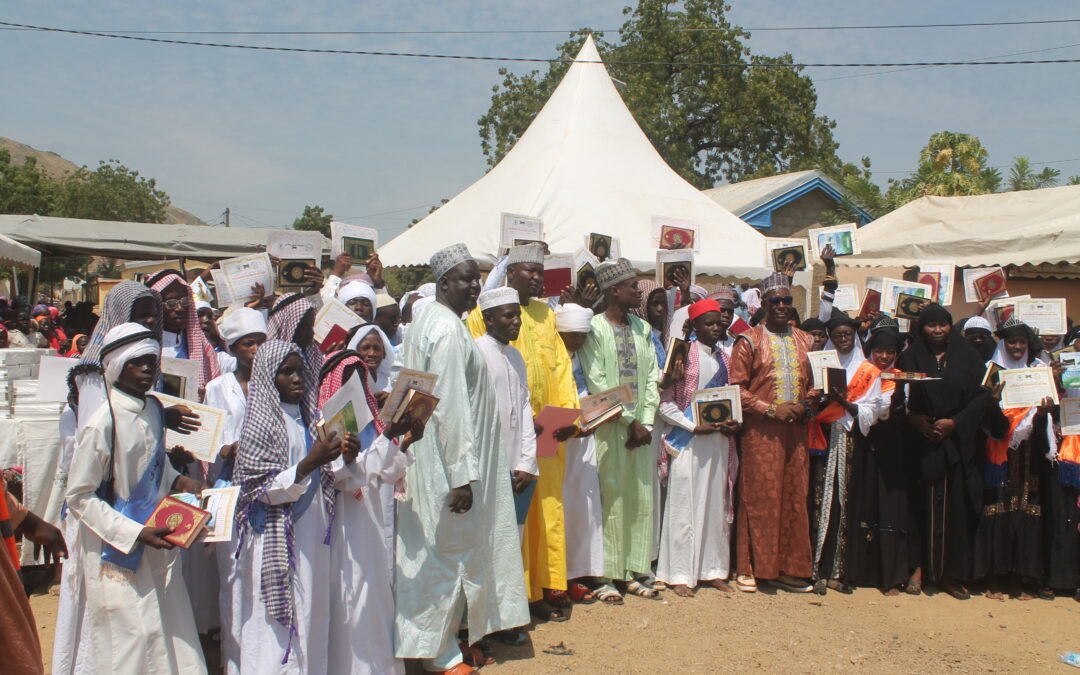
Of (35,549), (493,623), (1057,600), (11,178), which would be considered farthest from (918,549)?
(11,178)

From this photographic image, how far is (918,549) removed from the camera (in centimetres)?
616

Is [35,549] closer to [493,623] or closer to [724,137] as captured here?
[493,623]

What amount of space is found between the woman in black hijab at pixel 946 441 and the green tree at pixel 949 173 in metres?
14.8

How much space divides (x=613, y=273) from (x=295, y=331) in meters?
2.42

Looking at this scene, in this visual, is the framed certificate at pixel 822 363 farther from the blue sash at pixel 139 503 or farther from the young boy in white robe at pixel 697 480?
the blue sash at pixel 139 503

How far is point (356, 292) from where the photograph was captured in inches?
238

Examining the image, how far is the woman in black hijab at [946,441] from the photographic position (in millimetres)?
6023

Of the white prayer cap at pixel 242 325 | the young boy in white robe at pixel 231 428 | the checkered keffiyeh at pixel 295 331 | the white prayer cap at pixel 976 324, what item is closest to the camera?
the young boy in white robe at pixel 231 428

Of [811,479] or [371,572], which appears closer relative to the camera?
[371,572]

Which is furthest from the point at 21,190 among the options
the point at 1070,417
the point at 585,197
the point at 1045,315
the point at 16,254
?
the point at 1070,417

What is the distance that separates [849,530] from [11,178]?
32.4 metres

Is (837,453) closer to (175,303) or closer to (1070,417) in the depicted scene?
(1070,417)

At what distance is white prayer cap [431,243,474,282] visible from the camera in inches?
177

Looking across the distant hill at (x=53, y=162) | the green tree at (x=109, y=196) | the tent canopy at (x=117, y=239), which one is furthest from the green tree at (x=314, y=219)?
the distant hill at (x=53, y=162)
